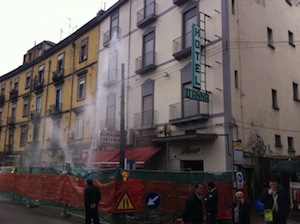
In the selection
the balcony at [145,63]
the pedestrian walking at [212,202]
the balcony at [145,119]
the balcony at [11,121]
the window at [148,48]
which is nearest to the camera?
the pedestrian walking at [212,202]

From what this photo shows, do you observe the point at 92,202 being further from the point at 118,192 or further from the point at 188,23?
the point at 188,23

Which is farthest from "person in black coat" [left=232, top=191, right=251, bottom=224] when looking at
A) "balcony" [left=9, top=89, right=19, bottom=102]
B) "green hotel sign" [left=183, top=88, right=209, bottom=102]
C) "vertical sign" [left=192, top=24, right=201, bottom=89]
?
"balcony" [left=9, top=89, right=19, bottom=102]

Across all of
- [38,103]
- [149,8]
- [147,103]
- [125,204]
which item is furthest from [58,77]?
[125,204]

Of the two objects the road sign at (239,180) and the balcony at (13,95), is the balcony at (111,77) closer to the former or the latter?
the road sign at (239,180)

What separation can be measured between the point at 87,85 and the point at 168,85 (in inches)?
378

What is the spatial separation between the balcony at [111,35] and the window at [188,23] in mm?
7005

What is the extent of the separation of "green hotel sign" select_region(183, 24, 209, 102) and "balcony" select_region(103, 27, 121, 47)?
9.25 meters

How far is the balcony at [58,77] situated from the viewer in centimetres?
3094

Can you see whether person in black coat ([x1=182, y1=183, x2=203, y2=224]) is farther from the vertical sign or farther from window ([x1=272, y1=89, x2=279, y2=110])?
window ([x1=272, y1=89, x2=279, y2=110])

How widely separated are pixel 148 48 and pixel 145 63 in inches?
40.5

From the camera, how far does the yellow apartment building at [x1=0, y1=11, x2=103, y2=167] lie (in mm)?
27578

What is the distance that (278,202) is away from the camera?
7.52 metres

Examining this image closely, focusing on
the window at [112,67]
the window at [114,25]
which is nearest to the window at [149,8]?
the window at [114,25]

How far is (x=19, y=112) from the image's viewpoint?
3841cm
